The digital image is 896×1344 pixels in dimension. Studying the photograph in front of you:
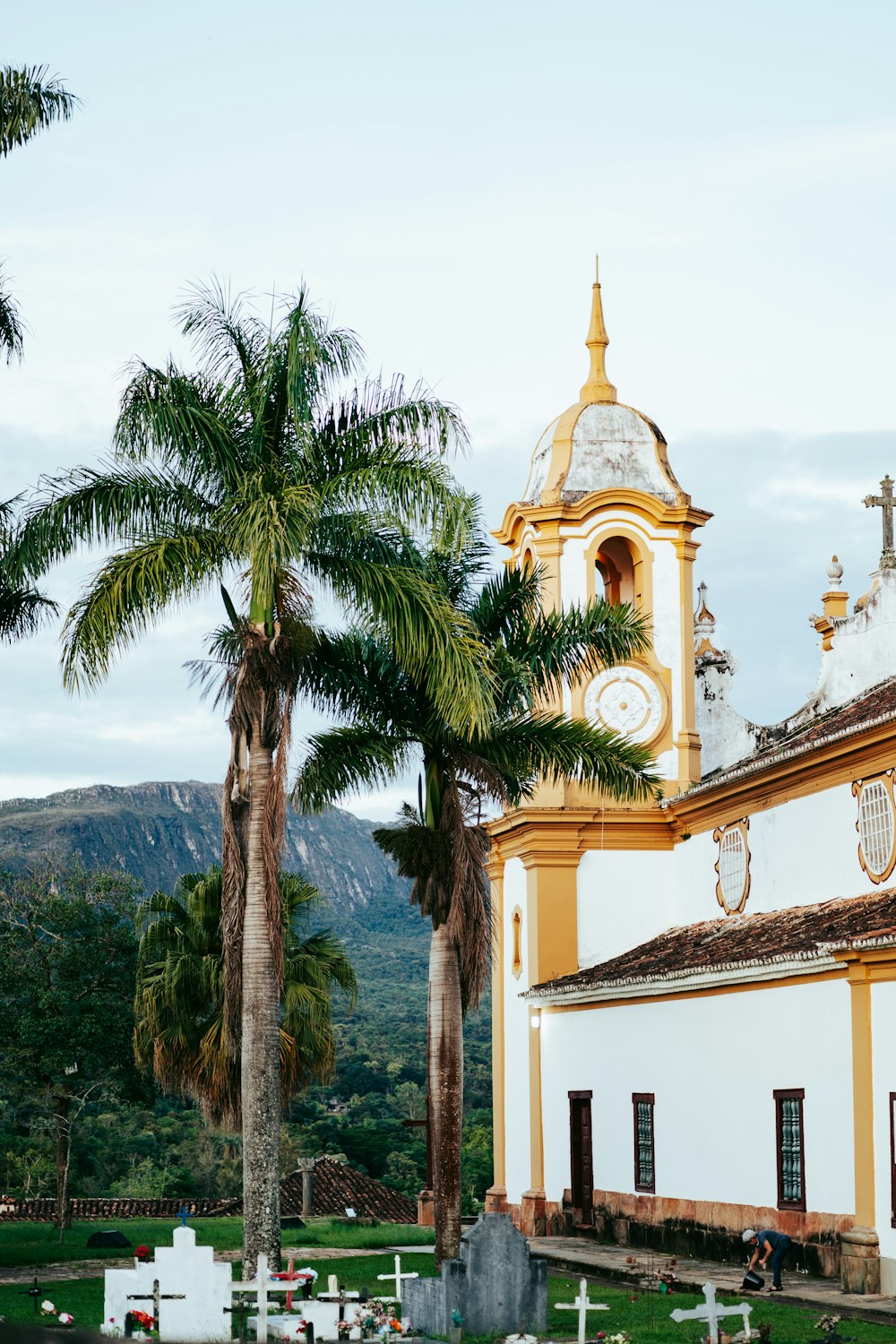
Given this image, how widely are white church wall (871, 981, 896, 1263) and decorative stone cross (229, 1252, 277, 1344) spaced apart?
22.3 feet

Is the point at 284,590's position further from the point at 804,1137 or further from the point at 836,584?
the point at 836,584

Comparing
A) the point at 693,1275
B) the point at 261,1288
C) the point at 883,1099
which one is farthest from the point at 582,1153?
the point at 261,1288

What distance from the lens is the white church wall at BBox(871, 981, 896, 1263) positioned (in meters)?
19.6

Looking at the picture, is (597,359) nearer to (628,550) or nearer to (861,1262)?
(628,550)

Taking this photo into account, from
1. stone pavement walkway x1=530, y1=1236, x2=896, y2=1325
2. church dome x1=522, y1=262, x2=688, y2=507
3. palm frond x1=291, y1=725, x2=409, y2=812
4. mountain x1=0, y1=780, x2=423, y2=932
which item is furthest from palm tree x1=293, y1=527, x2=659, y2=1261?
mountain x1=0, y1=780, x2=423, y2=932

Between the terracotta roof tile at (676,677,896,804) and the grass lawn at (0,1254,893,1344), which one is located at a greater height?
the terracotta roof tile at (676,677,896,804)

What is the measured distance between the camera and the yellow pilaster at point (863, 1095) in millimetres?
20016

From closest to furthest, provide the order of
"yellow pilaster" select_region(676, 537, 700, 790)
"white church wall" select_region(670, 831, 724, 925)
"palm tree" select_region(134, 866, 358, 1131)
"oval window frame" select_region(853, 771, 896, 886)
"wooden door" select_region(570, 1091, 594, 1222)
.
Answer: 1. "oval window frame" select_region(853, 771, 896, 886)
2. "palm tree" select_region(134, 866, 358, 1131)
3. "wooden door" select_region(570, 1091, 594, 1222)
4. "white church wall" select_region(670, 831, 724, 925)
5. "yellow pilaster" select_region(676, 537, 700, 790)

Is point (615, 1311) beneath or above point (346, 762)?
beneath

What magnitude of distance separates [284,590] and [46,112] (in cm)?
627

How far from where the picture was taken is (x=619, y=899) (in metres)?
31.9

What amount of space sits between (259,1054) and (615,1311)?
14.2 feet

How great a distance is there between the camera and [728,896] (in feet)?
96.2

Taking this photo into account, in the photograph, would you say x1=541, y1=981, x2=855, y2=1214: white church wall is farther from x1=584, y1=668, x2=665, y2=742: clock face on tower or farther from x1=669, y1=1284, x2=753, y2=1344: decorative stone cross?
x1=669, y1=1284, x2=753, y2=1344: decorative stone cross
